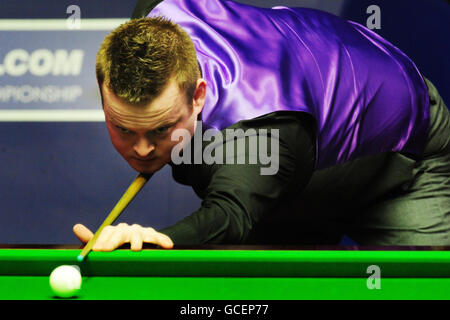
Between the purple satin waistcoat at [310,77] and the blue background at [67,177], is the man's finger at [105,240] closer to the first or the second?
the purple satin waistcoat at [310,77]

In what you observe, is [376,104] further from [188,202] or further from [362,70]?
[188,202]

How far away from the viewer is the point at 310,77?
9.02ft

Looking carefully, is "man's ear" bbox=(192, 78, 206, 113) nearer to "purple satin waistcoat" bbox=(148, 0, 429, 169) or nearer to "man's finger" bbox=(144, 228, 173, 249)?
"purple satin waistcoat" bbox=(148, 0, 429, 169)

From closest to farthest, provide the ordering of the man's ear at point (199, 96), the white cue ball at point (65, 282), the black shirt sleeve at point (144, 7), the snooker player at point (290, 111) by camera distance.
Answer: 1. the white cue ball at point (65, 282)
2. the snooker player at point (290, 111)
3. the man's ear at point (199, 96)
4. the black shirt sleeve at point (144, 7)

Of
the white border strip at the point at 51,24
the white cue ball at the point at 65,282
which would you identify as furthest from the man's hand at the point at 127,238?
the white border strip at the point at 51,24

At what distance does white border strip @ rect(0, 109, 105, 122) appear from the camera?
13.9 feet

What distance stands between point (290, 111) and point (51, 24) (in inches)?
89.1

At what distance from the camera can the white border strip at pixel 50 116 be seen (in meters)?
4.23

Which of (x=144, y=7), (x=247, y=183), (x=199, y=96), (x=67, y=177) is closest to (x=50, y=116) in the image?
(x=67, y=177)

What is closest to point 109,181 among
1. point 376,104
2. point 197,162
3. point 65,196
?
point 65,196

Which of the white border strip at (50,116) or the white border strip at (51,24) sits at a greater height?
the white border strip at (51,24)

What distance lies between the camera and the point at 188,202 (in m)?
4.22

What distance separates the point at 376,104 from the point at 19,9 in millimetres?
2517

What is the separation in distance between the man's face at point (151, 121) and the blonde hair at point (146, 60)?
0.04 metres
